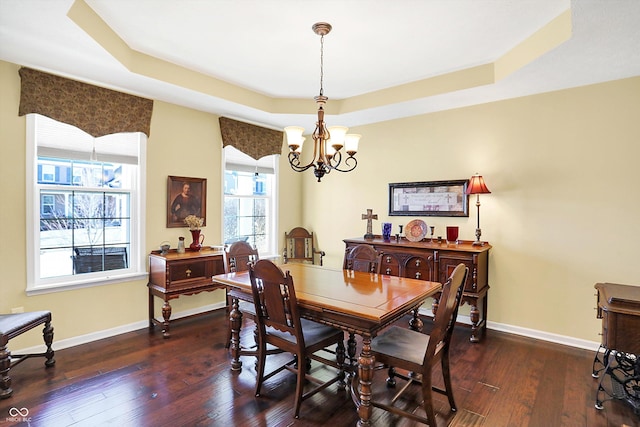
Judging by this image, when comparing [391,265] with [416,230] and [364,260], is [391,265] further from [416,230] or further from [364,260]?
[364,260]

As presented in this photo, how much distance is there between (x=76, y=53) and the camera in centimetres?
271

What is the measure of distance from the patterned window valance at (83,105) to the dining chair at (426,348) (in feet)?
11.0

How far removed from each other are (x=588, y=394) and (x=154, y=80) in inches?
181

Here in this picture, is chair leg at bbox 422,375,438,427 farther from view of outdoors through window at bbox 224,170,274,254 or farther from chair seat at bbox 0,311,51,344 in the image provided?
view of outdoors through window at bbox 224,170,274,254

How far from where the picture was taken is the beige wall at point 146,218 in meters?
2.89

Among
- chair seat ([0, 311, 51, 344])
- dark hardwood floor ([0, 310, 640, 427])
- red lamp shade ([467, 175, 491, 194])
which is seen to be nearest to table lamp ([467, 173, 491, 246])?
red lamp shade ([467, 175, 491, 194])

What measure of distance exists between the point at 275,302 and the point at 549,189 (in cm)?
311

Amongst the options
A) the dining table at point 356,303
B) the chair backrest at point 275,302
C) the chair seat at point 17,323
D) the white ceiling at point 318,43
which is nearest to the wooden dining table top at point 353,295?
the dining table at point 356,303

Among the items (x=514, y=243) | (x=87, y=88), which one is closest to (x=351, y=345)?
(x=514, y=243)

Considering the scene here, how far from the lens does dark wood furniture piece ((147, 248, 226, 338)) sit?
350 cm

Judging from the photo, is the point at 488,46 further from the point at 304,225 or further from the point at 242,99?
the point at 304,225

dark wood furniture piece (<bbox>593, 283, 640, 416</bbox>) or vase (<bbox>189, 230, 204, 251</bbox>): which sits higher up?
vase (<bbox>189, 230, 204, 251</bbox>)

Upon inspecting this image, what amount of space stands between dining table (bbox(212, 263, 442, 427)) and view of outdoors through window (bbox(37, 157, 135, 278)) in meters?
1.64

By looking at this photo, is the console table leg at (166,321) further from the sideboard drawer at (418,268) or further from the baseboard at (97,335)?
the sideboard drawer at (418,268)
